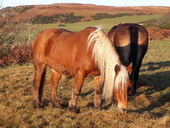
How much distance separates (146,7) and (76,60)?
8227cm

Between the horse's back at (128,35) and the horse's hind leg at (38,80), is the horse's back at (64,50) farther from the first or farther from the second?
the horse's back at (128,35)

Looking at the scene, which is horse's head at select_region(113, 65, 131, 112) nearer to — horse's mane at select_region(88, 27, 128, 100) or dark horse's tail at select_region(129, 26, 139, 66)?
horse's mane at select_region(88, 27, 128, 100)

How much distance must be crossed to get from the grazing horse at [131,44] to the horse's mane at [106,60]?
1822mm

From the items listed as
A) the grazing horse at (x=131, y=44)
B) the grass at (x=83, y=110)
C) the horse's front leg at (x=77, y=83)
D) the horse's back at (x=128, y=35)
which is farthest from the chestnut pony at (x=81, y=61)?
the horse's back at (x=128, y=35)

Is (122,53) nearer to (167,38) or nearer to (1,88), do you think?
(1,88)

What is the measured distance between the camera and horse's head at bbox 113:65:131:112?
12.0ft

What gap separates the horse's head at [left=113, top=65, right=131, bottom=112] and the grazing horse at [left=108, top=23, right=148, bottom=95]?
216cm

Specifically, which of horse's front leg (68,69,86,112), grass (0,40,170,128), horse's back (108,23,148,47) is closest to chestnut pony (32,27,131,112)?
horse's front leg (68,69,86,112)

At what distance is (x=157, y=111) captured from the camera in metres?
5.20

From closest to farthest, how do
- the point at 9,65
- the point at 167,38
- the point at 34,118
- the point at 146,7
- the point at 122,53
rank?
the point at 34,118 < the point at 122,53 < the point at 9,65 < the point at 167,38 < the point at 146,7

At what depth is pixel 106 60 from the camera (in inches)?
160

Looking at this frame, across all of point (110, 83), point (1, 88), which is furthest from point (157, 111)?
point (1, 88)

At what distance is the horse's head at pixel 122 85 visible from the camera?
3662mm

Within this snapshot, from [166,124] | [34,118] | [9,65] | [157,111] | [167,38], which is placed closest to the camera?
[166,124]
